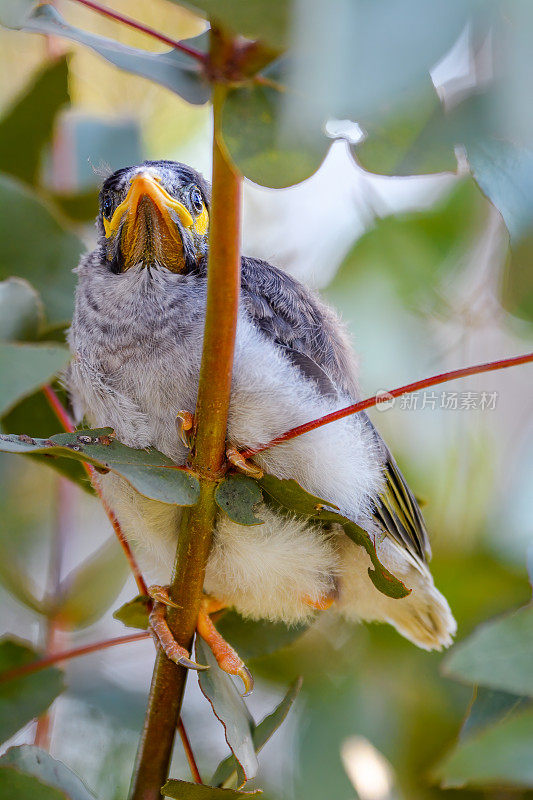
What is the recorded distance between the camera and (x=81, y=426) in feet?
4.29

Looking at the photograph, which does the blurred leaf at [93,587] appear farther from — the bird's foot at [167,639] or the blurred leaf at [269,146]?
the blurred leaf at [269,146]

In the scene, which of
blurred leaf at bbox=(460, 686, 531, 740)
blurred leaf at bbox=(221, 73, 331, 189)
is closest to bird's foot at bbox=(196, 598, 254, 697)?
blurred leaf at bbox=(460, 686, 531, 740)

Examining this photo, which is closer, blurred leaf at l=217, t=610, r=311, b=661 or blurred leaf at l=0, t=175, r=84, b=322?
blurred leaf at l=0, t=175, r=84, b=322

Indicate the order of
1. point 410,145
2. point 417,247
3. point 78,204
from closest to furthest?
point 410,145
point 78,204
point 417,247

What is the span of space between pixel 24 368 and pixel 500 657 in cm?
55

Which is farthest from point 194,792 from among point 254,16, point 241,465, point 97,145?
point 97,145

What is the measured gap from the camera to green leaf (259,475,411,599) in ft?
2.96

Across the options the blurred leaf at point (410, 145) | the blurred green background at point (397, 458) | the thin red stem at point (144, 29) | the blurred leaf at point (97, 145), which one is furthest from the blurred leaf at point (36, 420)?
the blurred leaf at point (410, 145)

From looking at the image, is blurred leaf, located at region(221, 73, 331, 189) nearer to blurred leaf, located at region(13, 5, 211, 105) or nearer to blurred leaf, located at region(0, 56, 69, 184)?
blurred leaf, located at region(13, 5, 211, 105)

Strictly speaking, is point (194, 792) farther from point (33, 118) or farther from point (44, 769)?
point (33, 118)

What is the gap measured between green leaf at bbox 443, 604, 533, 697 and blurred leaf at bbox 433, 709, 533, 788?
0.26ft

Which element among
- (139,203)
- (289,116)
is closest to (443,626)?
(139,203)

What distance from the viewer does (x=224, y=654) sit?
1.14 m

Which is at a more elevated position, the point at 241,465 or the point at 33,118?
the point at 33,118
